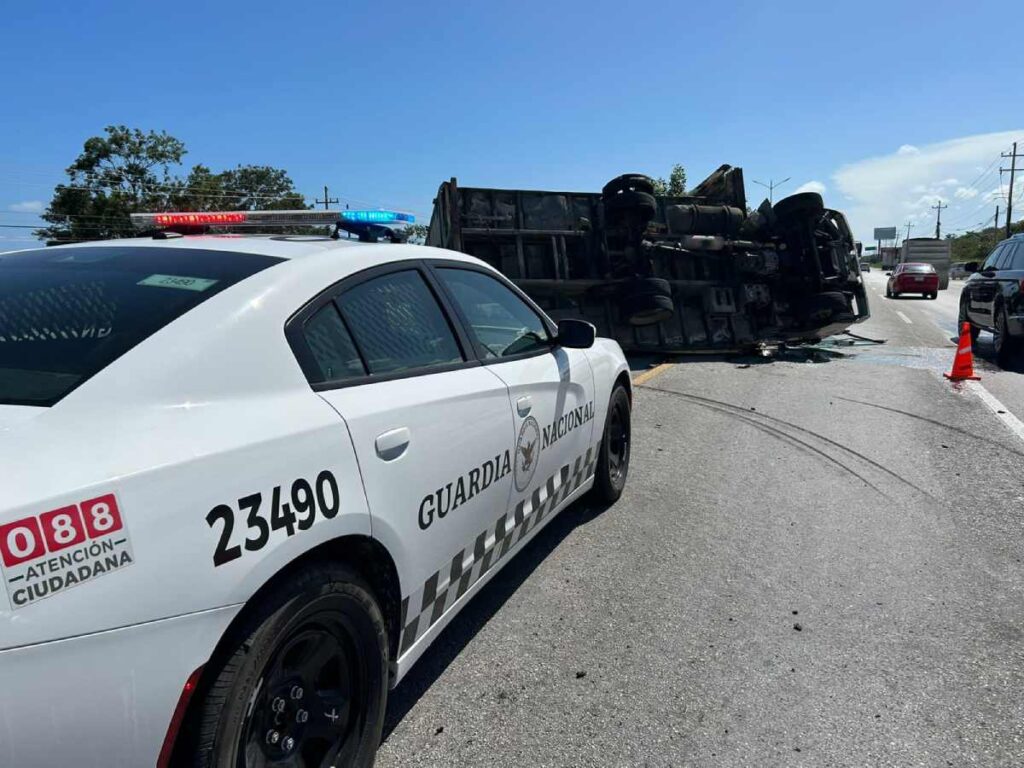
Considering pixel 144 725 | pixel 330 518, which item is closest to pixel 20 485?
pixel 144 725

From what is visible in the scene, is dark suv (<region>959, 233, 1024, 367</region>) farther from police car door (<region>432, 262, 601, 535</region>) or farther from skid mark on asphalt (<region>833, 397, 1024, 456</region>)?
police car door (<region>432, 262, 601, 535</region>)

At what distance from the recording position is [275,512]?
1.77 m

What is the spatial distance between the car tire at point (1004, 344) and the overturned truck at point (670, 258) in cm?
185

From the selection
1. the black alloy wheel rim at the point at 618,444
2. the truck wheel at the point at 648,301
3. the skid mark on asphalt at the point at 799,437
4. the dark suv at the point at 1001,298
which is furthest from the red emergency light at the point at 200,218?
the dark suv at the point at 1001,298

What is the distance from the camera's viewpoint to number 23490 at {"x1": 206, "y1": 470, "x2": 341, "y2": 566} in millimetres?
1633

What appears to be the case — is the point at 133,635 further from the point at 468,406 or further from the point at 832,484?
the point at 832,484

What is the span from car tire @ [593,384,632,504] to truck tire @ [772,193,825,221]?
775cm

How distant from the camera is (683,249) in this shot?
1134 centimetres

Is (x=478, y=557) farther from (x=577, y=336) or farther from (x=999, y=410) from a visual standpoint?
(x=999, y=410)

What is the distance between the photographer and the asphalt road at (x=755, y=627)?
2531 mm

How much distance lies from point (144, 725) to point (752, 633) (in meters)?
2.55

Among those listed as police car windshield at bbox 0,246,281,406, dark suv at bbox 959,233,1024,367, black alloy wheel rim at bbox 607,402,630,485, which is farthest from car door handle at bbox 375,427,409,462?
dark suv at bbox 959,233,1024,367

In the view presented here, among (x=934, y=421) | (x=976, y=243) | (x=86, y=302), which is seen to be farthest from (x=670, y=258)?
(x=976, y=243)

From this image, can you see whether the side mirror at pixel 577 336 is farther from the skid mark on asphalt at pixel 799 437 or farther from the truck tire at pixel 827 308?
the truck tire at pixel 827 308
